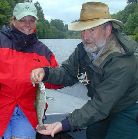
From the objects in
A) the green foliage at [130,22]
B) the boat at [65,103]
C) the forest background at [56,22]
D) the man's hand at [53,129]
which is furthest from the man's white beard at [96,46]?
the green foliage at [130,22]

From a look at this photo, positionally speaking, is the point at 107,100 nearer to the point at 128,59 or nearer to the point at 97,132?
the point at 128,59

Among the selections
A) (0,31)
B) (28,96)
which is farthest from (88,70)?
(0,31)

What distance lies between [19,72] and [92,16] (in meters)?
0.96

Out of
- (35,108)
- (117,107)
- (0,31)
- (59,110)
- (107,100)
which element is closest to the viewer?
(107,100)

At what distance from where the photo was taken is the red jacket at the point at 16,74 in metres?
4.63

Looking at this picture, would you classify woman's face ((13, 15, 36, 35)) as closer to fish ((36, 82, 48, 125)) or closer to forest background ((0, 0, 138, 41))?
fish ((36, 82, 48, 125))

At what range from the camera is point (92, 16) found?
415cm

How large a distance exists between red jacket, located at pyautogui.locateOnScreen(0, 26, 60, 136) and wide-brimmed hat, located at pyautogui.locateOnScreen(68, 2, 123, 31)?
27.6 inches

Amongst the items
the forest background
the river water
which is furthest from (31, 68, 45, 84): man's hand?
the forest background

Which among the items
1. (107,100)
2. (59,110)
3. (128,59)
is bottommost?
(59,110)

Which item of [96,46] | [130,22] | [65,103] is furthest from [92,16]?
[130,22]

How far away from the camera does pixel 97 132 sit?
4.58 metres

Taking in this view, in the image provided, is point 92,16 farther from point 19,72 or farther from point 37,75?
point 19,72

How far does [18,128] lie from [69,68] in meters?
0.75
